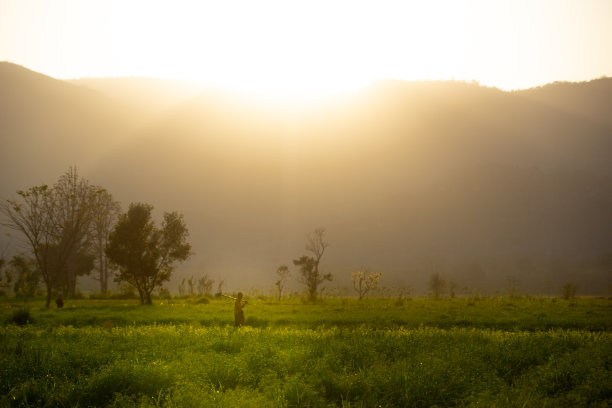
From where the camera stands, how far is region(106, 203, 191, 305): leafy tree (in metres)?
44.2

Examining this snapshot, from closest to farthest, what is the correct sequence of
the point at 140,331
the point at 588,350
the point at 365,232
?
the point at 588,350, the point at 140,331, the point at 365,232

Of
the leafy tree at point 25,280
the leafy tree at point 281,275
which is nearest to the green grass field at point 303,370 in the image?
the leafy tree at point 281,275

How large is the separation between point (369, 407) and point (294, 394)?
71.6 inches

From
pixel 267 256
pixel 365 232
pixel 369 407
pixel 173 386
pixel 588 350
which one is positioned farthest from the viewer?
pixel 365 232

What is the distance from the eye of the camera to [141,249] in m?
44.6

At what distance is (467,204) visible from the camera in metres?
187

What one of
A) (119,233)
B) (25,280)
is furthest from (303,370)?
(25,280)

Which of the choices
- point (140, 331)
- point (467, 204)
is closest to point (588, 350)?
point (140, 331)

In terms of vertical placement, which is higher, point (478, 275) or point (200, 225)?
point (200, 225)

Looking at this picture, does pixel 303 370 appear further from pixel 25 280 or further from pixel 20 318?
pixel 25 280

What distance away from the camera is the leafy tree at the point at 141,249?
4416 centimetres

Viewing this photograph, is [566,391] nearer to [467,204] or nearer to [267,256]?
A: [267,256]

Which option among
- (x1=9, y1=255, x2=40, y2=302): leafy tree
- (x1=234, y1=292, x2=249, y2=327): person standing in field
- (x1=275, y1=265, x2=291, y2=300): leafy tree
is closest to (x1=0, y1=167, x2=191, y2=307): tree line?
(x1=9, y1=255, x2=40, y2=302): leafy tree

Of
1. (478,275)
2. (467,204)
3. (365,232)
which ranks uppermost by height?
(467,204)
